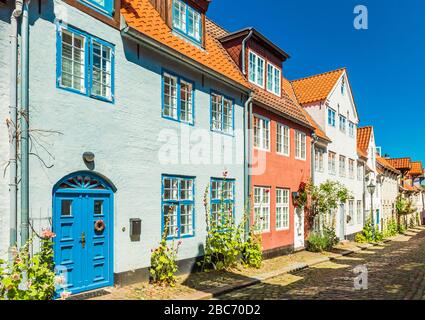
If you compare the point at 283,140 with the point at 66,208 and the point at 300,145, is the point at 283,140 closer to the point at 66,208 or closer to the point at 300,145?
the point at 300,145

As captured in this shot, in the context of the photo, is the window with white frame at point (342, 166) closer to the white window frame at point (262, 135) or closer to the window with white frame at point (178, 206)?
the white window frame at point (262, 135)

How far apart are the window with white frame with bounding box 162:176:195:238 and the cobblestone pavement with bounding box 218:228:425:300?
236 centimetres

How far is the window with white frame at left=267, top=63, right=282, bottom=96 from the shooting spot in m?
15.7

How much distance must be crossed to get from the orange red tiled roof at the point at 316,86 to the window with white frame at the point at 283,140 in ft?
18.9

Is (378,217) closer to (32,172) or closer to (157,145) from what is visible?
(157,145)

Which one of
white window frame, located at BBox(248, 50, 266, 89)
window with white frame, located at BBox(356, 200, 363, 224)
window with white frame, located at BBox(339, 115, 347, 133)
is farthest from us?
window with white frame, located at BBox(356, 200, 363, 224)

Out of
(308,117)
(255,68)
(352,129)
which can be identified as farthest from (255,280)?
(352,129)

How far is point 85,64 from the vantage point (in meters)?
7.62

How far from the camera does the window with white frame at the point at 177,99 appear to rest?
388 inches

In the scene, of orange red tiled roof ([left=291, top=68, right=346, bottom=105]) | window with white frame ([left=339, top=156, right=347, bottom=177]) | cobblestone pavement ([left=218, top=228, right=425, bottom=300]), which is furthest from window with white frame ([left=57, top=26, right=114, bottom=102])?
window with white frame ([left=339, top=156, right=347, bottom=177])

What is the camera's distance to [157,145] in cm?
938

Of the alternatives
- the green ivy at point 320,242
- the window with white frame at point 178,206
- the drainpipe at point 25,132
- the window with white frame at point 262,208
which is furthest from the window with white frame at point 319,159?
the drainpipe at point 25,132

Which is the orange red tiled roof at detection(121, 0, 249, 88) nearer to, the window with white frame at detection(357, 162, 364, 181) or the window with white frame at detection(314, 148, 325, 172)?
the window with white frame at detection(314, 148, 325, 172)

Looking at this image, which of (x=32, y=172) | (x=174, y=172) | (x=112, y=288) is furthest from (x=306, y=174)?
(x=32, y=172)
